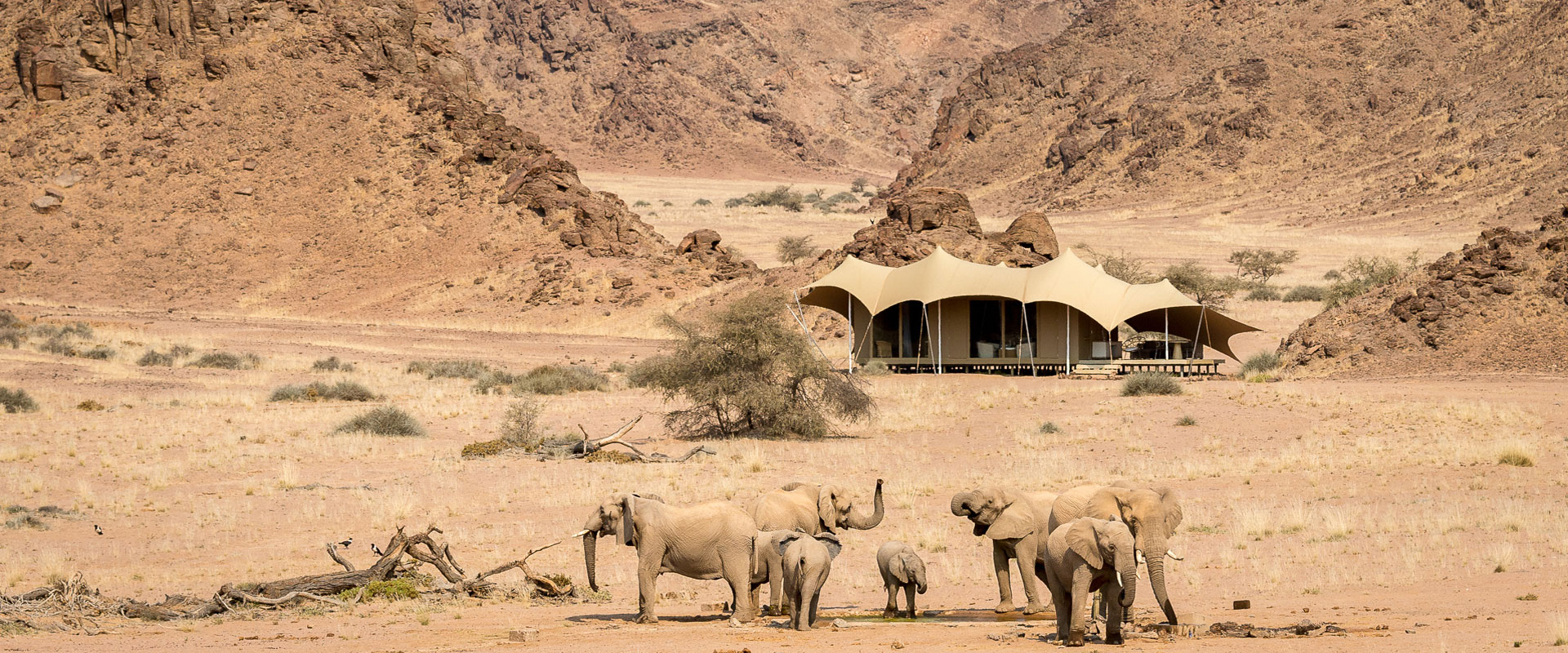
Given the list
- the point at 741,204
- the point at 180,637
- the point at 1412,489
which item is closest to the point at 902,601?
the point at 180,637

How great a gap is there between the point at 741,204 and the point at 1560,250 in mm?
65059

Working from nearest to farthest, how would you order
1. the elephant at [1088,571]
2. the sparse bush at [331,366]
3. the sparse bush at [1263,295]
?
the elephant at [1088,571] < the sparse bush at [331,366] < the sparse bush at [1263,295]

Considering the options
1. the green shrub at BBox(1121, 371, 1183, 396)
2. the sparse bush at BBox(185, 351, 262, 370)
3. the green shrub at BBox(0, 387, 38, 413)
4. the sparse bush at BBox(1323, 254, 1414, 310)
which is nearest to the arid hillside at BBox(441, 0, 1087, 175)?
the sparse bush at BBox(1323, 254, 1414, 310)

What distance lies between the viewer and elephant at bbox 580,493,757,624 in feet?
32.9

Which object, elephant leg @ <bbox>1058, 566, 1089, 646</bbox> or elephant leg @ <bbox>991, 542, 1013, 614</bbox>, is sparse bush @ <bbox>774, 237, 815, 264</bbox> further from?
elephant leg @ <bbox>1058, 566, 1089, 646</bbox>

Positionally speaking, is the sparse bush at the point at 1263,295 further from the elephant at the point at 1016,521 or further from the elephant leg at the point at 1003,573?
the elephant at the point at 1016,521

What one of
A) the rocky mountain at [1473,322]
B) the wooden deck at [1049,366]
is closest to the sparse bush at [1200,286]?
the wooden deck at [1049,366]

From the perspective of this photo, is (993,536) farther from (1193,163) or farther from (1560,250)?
(1193,163)

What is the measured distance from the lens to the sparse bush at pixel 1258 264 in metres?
54.7

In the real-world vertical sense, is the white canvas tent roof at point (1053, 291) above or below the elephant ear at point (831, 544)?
above

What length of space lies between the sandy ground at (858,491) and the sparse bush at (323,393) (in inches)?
19.4

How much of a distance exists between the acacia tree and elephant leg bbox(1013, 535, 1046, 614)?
12290 millimetres

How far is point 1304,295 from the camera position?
48531 mm

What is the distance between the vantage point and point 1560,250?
30766 mm
